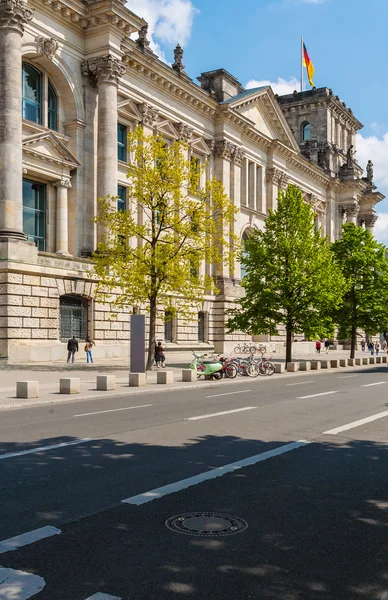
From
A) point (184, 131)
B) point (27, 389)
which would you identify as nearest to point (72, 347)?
point (27, 389)

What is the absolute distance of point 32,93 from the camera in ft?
113

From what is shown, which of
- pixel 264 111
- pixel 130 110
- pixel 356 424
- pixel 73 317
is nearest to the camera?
pixel 356 424

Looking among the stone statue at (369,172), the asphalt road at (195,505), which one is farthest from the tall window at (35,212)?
the stone statue at (369,172)

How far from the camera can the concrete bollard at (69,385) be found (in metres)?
18.4

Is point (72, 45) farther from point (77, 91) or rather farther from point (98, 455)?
point (98, 455)

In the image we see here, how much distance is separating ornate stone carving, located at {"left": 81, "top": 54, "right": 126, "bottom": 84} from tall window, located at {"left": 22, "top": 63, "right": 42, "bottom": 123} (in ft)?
9.86

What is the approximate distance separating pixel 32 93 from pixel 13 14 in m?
5.14

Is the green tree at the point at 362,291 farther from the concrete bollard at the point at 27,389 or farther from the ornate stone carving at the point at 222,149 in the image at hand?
the concrete bollard at the point at 27,389

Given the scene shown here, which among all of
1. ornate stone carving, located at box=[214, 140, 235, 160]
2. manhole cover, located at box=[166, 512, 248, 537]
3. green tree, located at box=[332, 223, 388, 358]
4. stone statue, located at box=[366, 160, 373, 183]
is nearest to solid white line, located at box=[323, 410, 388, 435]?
manhole cover, located at box=[166, 512, 248, 537]

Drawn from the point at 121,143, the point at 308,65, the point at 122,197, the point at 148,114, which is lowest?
the point at 122,197

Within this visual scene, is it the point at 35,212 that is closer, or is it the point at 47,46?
the point at 47,46

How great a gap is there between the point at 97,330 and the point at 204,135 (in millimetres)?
21430

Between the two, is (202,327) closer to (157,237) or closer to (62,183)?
(62,183)

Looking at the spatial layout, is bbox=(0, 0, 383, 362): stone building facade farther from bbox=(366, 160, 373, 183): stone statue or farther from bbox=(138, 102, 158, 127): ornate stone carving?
bbox=(366, 160, 373, 183): stone statue
